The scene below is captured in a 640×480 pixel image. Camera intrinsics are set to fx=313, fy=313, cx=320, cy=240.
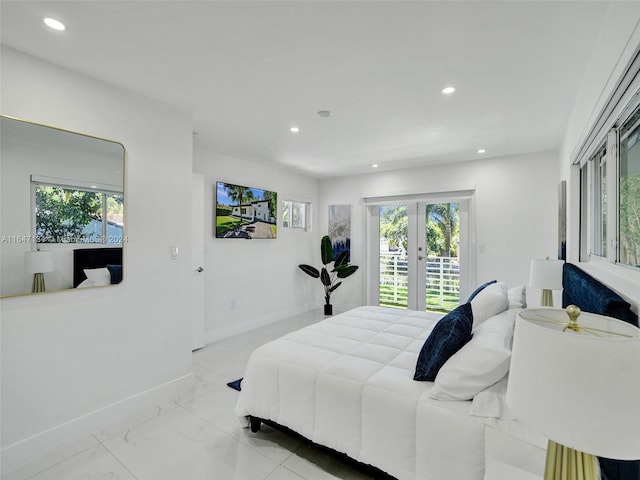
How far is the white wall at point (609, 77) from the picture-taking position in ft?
3.85

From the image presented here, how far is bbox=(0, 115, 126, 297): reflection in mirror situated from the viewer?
1840mm

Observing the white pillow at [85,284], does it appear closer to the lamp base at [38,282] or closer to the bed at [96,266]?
the bed at [96,266]

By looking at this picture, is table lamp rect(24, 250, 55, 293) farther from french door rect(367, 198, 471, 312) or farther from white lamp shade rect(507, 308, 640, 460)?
french door rect(367, 198, 471, 312)

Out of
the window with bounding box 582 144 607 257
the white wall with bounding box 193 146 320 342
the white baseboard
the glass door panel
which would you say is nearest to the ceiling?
the window with bounding box 582 144 607 257

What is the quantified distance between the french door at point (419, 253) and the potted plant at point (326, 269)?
0.41 metres

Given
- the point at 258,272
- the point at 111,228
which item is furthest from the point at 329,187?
the point at 111,228

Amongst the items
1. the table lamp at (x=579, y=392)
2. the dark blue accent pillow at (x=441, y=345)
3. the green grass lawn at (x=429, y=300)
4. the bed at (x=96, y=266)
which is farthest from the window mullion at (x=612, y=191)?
the bed at (x=96, y=266)

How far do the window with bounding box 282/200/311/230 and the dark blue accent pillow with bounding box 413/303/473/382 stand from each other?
12.2 ft

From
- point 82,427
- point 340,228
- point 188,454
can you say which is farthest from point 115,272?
point 340,228

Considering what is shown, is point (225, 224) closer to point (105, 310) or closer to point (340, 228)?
point (105, 310)

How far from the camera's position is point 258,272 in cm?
469

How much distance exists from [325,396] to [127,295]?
1.71m

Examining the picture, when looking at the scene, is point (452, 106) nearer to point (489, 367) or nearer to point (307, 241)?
point (489, 367)

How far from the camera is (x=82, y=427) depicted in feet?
6.97
